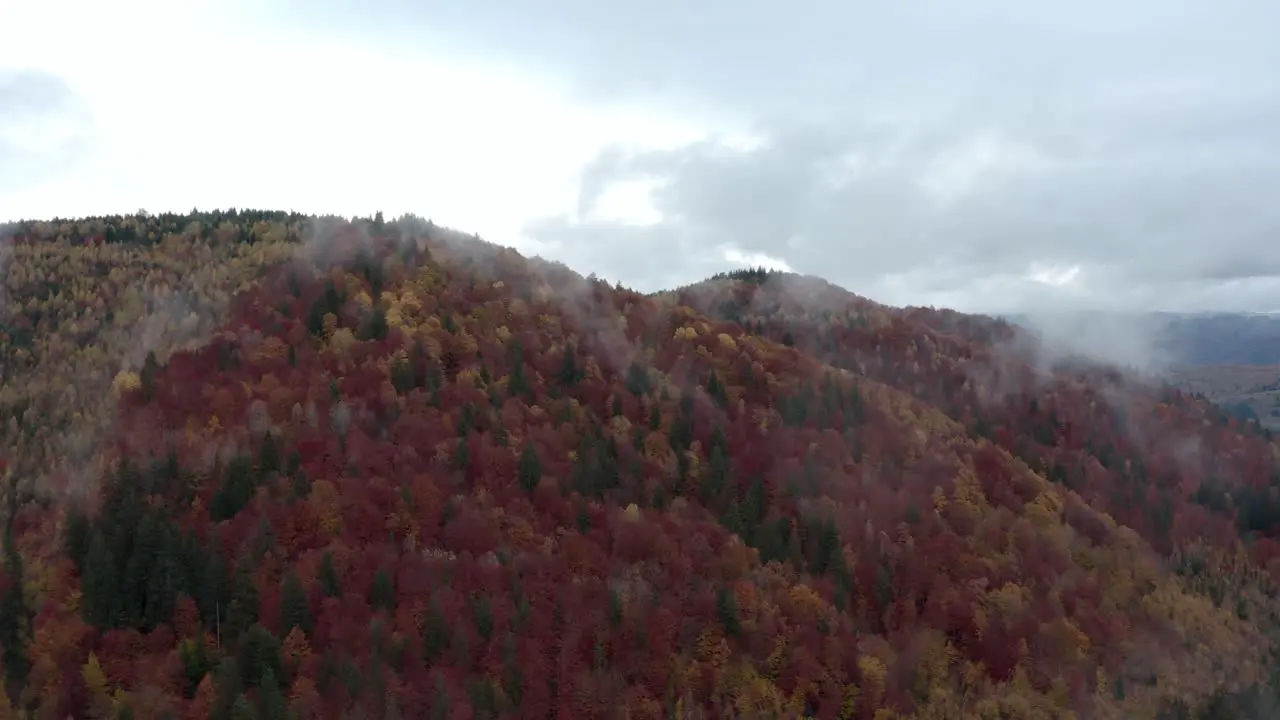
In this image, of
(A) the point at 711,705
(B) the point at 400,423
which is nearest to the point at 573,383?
(B) the point at 400,423

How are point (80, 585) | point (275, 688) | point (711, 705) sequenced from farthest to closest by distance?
point (711, 705) < point (80, 585) < point (275, 688)

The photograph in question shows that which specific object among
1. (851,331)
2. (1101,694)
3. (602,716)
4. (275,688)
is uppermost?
(851,331)

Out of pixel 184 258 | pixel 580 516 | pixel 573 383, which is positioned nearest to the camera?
pixel 580 516

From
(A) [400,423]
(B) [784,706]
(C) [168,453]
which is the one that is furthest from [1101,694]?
(C) [168,453]

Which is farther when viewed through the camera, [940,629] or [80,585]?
[940,629]

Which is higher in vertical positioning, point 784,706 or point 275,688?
point 275,688

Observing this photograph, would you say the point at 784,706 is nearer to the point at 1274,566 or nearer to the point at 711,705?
the point at 711,705

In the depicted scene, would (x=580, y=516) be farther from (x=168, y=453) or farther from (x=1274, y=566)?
(x=1274, y=566)
